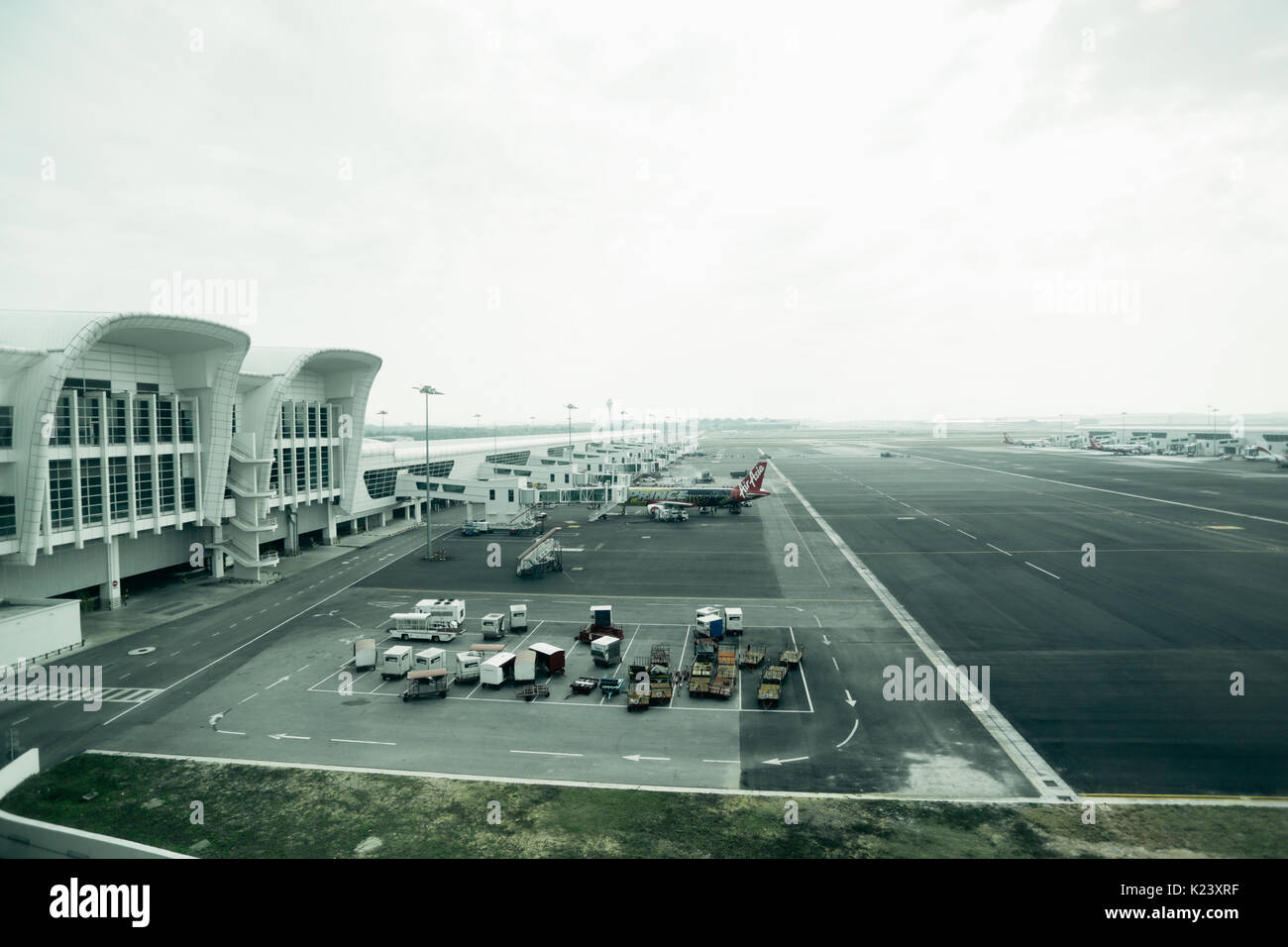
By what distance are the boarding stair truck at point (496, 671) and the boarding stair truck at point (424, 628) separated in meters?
8.16

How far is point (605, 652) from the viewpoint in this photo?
3862cm

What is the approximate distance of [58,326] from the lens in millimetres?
45781

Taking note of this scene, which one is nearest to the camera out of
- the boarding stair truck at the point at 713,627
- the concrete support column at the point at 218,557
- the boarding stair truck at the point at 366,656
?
the boarding stair truck at the point at 366,656

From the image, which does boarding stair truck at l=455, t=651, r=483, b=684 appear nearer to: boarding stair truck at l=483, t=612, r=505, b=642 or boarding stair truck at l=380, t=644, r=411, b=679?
boarding stair truck at l=380, t=644, r=411, b=679

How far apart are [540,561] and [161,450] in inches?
1283

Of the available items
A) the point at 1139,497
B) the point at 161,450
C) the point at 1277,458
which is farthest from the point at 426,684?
the point at 1277,458

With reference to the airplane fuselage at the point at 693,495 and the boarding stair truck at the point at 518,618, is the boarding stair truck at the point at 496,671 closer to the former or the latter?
the boarding stair truck at the point at 518,618

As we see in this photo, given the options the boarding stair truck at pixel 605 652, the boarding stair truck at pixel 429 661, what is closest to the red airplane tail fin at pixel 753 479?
the boarding stair truck at pixel 605 652

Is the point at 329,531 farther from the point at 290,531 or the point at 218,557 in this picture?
the point at 218,557

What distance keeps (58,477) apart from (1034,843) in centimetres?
6130

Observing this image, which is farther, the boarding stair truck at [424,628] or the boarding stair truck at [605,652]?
the boarding stair truck at [424,628]

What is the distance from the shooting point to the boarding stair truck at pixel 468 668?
3725 cm

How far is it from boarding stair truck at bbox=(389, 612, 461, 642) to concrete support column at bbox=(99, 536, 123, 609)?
25.6 meters
